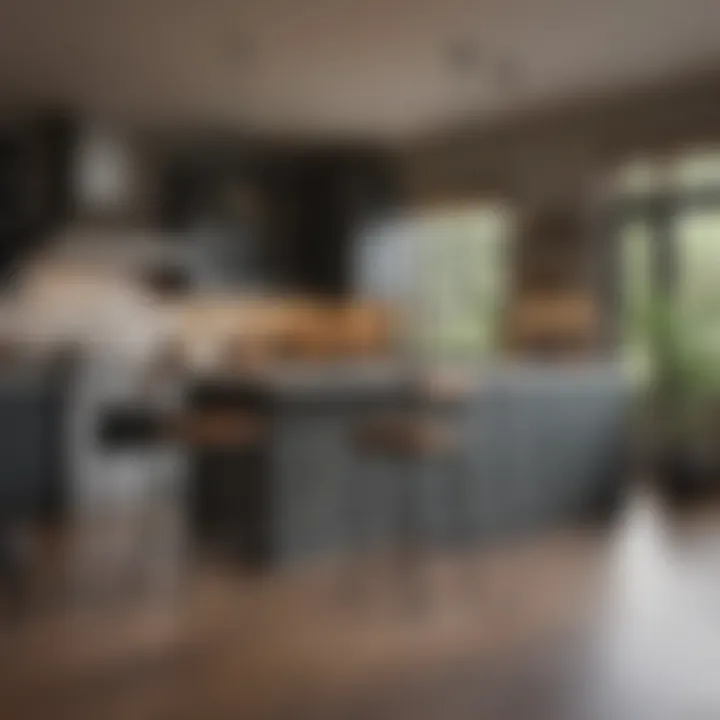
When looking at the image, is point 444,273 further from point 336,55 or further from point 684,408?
point 336,55

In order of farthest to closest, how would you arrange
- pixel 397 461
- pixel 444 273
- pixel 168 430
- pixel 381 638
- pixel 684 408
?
pixel 444 273 < pixel 684 408 < pixel 397 461 < pixel 168 430 < pixel 381 638

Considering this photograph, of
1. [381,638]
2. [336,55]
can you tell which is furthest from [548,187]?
[381,638]

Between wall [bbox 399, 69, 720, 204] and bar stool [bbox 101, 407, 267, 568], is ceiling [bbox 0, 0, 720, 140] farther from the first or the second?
bar stool [bbox 101, 407, 267, 568]

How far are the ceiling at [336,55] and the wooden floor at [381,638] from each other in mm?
2165

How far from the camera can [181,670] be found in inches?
132

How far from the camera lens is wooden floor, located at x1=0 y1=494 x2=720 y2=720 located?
10.1 ft

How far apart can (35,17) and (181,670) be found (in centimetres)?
246

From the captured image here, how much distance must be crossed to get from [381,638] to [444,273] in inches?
150

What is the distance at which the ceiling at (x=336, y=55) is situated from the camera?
4.08 m

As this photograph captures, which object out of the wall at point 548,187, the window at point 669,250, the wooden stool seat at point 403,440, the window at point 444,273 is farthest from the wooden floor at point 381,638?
the window at point 444,273

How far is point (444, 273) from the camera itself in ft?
23.6

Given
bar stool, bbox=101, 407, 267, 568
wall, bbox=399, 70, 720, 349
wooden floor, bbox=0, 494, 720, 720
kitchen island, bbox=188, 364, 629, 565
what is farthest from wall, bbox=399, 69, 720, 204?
bar stool, bbox=101, 407, 267, 568

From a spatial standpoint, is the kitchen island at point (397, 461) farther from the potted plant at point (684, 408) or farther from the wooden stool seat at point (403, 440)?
the potted plant at point (684, 408)

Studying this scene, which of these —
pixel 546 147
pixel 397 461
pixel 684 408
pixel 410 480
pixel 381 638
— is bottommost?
pixel 381 638
